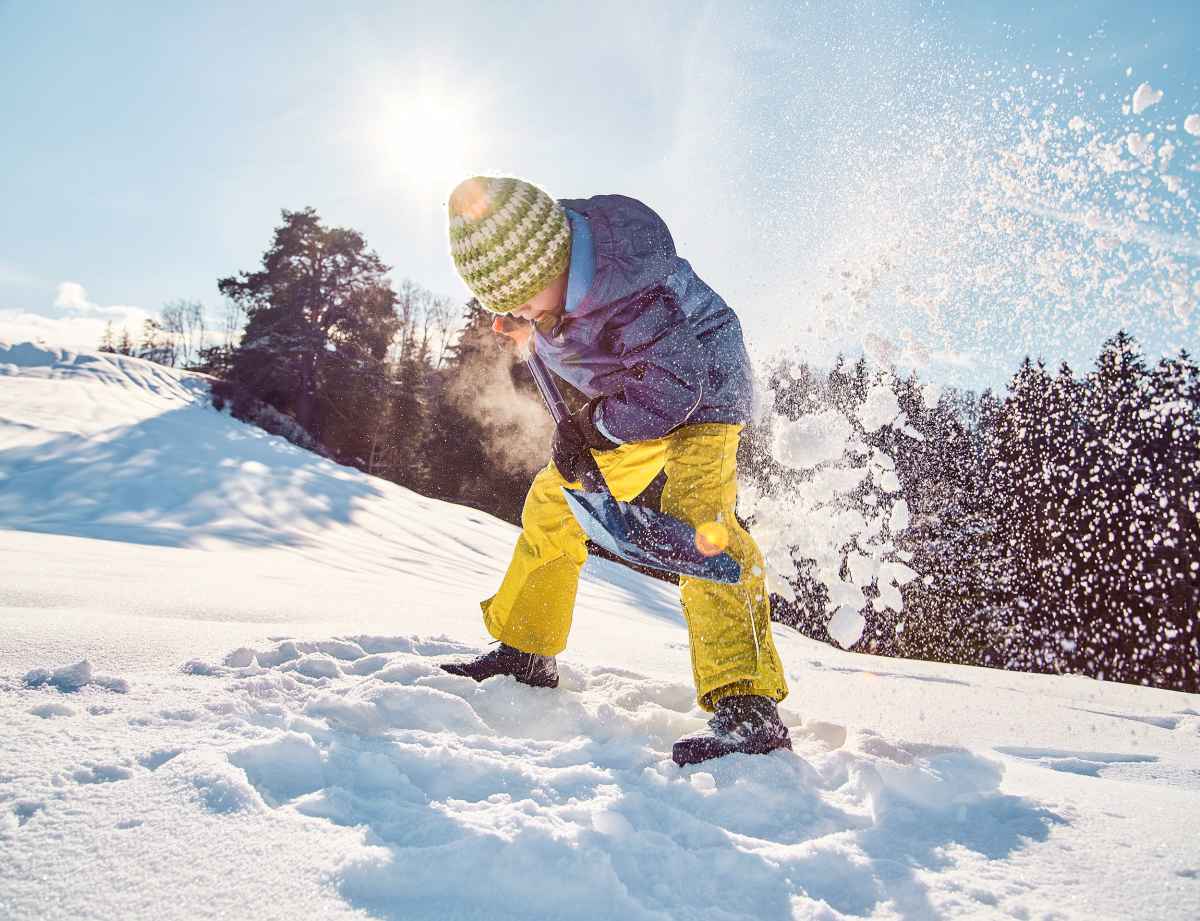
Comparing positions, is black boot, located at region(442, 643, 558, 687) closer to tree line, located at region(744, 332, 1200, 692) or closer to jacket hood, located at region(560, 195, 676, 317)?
jacket hood, located at region(560, 195, 676, 317)

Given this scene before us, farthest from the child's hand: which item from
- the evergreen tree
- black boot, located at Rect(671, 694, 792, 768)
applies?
the evergreen tree

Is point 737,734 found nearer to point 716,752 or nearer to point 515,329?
point 716,752

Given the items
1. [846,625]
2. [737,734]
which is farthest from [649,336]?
[846,625]

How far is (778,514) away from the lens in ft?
16.4

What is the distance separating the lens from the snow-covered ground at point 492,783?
70 centimetres

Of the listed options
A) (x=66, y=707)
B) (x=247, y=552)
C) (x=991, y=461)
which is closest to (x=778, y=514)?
(x=247, y=552)

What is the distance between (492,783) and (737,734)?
1.58 ft

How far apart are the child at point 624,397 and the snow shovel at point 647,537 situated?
0.05 m

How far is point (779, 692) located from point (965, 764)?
13.6 inches

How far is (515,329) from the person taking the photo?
1853mm

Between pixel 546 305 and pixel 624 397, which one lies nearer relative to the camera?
pixel 624 397

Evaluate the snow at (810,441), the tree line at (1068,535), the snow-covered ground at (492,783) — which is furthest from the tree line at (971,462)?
the snow-covered ground at (492,783)

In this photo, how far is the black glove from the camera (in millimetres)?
1594

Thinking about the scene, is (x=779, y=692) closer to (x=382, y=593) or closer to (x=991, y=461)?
(x=382, y=593)
